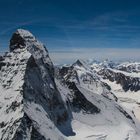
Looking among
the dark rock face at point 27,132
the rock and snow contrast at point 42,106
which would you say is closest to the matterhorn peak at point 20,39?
the rock and snow contrast at point 42,106

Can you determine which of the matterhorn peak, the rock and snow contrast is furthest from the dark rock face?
the matterhorn peak

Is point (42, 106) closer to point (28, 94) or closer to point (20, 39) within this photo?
point (28, 94)

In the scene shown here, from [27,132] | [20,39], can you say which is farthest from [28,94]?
[20,39]

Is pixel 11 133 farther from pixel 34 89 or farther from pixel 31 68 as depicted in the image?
pixel 31 68

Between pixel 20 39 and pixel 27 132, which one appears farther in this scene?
pixel 20 39

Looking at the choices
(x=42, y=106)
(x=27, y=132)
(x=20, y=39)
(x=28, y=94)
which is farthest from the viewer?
(x=20, y=39)

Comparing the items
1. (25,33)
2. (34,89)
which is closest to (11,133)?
(34,89)

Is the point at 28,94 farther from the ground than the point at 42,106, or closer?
farther from the ground

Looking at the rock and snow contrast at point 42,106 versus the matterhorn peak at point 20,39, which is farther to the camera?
the matterhorn peak at point 20,39

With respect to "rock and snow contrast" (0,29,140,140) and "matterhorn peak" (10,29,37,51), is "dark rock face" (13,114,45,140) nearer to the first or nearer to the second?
"rock and snow contrast" (0,29,140,140)

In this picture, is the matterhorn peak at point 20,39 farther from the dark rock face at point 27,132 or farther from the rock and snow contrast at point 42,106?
the dark rock face at point 27,132

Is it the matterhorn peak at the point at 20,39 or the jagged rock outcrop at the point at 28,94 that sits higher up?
the matterhorn peak at the point at 20,39
